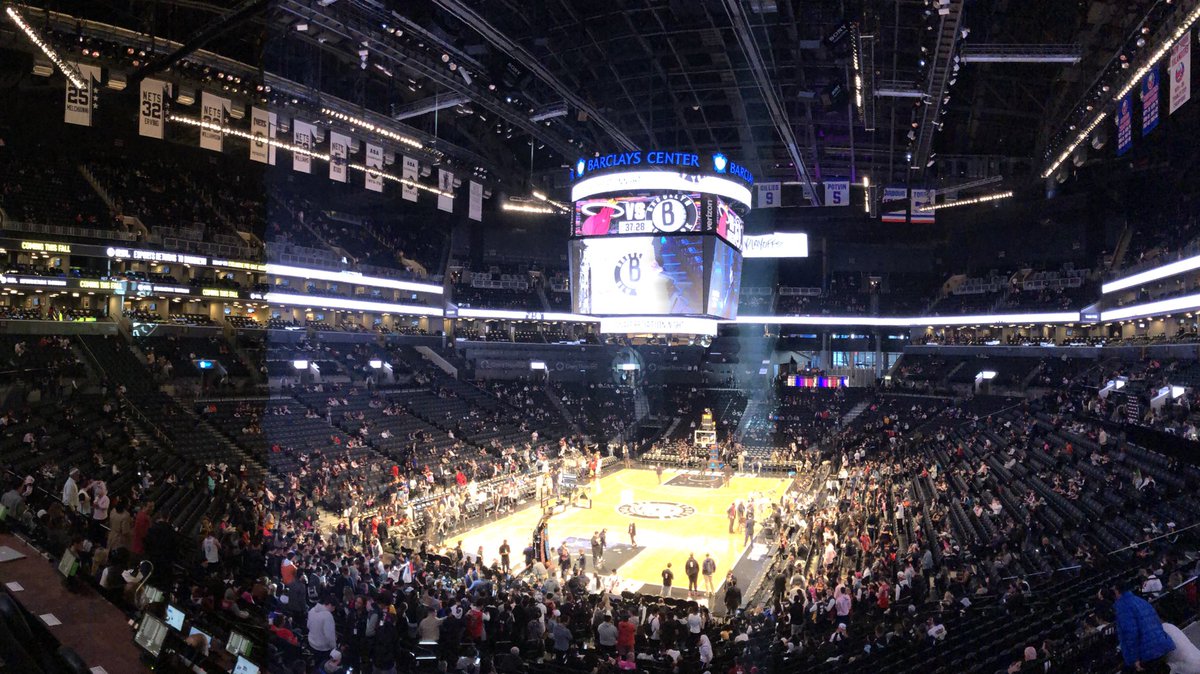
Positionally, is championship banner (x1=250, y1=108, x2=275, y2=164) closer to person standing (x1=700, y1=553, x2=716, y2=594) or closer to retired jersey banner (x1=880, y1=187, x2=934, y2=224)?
person standing (x1=700, y1=553, x2=716, y2=594)

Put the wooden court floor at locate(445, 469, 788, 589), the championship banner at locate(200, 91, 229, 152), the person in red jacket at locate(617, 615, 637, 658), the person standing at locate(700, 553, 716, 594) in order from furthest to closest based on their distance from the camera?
1. the wooden court floor at locate(445, 469, 788, 589)
2. the championship banner at locate(200, 91, 229, 152)
3. the person standing at locate(700, 553, 716, 594)
4. the person in red jacket at locate(617, 615, 637, 658)

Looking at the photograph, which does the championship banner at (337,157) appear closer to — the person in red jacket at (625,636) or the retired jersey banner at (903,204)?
the person in red jacket at (625,636)

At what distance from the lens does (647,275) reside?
2236cm

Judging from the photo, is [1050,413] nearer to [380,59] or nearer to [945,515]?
[945,515]

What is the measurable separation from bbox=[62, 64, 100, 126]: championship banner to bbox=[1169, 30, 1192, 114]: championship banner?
21468 mm

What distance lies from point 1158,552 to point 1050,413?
1715 cm

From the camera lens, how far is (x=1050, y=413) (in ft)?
87.1

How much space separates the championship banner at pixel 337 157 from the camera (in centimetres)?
2145

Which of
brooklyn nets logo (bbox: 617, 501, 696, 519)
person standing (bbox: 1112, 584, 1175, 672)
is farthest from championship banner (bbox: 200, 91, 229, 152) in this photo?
person standing (bbox: 1112, 584, 1175, 672)

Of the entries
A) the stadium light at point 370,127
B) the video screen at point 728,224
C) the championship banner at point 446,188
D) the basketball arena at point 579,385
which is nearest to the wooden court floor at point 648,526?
the basketball arena at point 579,385

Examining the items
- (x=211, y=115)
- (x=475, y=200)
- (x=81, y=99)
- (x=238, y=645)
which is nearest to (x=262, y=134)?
(x=211, y=115)

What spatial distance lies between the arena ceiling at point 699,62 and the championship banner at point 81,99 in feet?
4.83

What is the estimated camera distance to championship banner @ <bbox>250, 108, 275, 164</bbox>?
1866cm

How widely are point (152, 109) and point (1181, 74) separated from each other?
2082 cm
